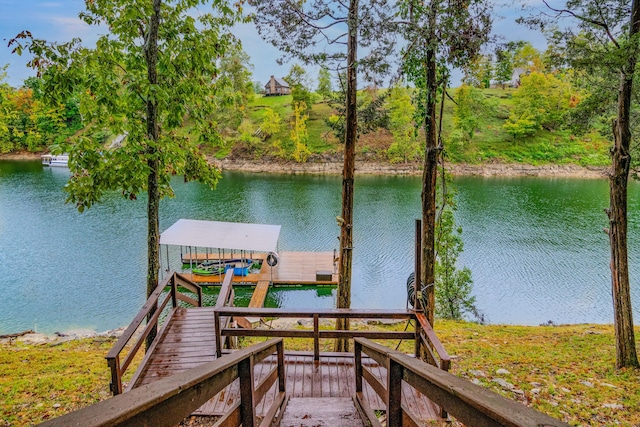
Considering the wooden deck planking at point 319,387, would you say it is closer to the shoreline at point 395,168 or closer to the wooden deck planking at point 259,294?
the wooden deck planking at point 259,294

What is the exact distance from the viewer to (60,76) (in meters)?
4.88

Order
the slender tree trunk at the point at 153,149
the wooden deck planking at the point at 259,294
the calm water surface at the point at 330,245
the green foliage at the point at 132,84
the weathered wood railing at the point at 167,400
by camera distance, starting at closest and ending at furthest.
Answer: the weathered wood railing at the point at 167,400, the green foliage at the point at 132,84, the slender tree trunk at the point at 153,149, the wooden deck planking at the point at 259,294, the calm water surface at the point at 330,245

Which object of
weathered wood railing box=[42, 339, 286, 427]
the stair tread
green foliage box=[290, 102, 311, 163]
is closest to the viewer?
weathered wood railing box=[42, 339, 286, 427]

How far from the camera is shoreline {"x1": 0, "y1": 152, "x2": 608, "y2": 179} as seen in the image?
39.7 meters

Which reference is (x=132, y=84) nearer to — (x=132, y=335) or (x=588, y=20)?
(x=132, y=335)

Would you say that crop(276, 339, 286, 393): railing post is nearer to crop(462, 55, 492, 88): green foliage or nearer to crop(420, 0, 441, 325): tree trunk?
crop(420, 0, 441, 325): tree trunk

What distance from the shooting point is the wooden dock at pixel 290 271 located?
14859mm

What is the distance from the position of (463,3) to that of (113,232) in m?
20.2

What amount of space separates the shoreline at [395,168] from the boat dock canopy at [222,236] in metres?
23.8

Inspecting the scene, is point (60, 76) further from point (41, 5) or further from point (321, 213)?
point (321, 213)

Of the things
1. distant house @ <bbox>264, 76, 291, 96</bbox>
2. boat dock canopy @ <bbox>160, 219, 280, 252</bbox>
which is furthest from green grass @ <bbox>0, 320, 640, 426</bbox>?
distant house @ <bbox>264, 76, 291, 96</bbox>

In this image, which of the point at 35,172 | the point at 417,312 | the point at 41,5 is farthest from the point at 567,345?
the point at 35,172

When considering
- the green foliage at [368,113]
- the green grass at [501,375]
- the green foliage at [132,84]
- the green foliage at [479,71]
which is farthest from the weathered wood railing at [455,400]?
the green foliage at [368,113]

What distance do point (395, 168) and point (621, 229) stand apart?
118 feet
